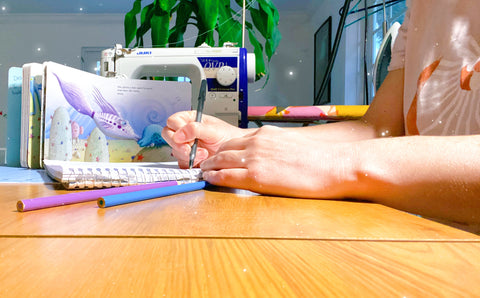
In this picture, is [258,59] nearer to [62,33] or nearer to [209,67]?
[209,67]

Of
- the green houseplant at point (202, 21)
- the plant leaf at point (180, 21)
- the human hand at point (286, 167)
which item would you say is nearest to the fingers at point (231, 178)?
the human hand at point (286, 167)

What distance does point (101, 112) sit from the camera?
25.4 inches

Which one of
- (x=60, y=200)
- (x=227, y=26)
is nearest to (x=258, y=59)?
(x=227, y=26)

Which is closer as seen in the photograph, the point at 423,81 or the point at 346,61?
the point at 423,81

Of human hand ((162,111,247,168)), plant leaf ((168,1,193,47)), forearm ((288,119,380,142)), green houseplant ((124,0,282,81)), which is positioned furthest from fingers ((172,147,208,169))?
plant leaf ((168,1,193,47))

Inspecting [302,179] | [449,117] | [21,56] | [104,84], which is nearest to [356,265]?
[302,179]

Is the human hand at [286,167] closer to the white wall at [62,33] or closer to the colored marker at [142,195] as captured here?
the colored marker at [142,195]

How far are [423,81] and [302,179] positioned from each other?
1.03 ft

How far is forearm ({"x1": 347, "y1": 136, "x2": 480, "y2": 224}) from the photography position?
0.83 feet

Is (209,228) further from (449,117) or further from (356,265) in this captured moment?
(449,117)

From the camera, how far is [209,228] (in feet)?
0.61

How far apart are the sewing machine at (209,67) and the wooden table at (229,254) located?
0.61 m

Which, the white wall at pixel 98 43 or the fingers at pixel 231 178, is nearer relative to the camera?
the fingers at pixel 231 178

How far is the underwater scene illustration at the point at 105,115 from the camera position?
1.93ft
